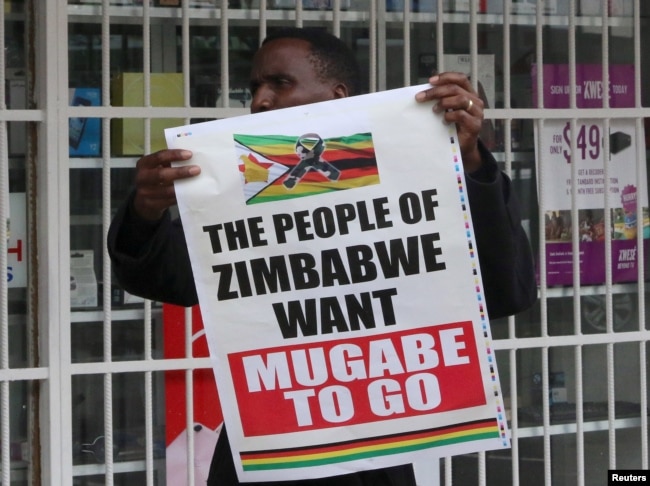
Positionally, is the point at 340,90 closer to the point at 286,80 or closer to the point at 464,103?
the point at 286,80

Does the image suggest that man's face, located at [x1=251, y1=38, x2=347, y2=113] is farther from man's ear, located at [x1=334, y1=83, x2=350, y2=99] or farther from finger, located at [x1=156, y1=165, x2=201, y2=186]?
finger, located at [x1=156, y1=165, x2=201, y2=186]

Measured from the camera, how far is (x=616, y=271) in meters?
4.78

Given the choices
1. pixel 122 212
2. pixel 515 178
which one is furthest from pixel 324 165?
pixel 515 178

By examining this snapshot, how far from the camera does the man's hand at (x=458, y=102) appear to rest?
7.92ft

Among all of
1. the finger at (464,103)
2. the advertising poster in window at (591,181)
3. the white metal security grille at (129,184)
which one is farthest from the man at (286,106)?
the advertising poster in window at (591,181)

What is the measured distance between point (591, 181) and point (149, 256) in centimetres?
256

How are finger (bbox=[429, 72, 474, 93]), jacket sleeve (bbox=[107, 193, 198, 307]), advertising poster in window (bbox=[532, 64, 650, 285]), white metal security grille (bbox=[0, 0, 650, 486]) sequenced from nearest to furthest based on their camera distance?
finger (bbox=[429, 72, 474, 93]), jacket sleeve (bbox=[107, 193, 198, 307]), white metal security grille (bbox=[0, 0, 650, 486]), advertising poster in window (bbox=[532, 64, 650, 285])

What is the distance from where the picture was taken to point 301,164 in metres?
2.51

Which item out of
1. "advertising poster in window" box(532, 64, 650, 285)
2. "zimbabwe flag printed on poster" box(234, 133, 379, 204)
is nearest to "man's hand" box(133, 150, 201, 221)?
"zimbabwe flag printed on poster" box(234, 133, 379, 204)

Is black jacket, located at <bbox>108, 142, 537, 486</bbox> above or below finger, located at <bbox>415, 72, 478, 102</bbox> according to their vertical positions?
below

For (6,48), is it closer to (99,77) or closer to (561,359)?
(99,77)

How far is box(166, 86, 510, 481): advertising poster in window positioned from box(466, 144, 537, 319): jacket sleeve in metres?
0.04

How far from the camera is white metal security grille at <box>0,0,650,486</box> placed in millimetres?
4184

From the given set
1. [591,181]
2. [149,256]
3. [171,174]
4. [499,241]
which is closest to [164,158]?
[171,174]
